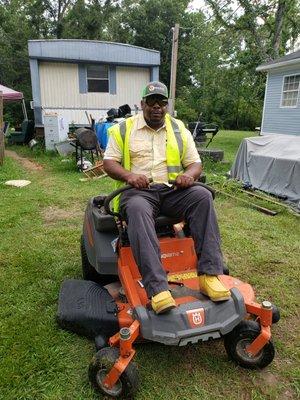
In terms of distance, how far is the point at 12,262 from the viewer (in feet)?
11.2

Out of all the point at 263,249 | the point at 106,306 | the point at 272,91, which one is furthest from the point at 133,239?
the point at 272,91

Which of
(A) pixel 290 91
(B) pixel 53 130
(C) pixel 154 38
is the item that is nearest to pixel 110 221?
(B) pixel 53 130

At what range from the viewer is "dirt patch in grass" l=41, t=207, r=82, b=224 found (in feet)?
15.7

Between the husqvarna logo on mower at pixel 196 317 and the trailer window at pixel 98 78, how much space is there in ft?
40.1

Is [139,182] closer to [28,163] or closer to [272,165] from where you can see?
[272,165]

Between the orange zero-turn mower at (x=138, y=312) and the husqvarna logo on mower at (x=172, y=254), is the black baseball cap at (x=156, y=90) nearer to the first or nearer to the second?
the orange zero-turn mower at (x=138, y=312)

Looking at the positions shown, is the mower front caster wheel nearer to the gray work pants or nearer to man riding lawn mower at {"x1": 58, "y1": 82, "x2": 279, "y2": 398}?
man riding lawn mower at {"x1": 58, "y1": 82, "x2": 279, "y2": 398}

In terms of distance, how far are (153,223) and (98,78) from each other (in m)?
11.9

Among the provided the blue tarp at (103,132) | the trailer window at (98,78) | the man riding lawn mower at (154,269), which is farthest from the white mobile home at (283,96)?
the man riding lawn mower at (154,269)

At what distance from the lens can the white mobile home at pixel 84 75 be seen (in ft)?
39.7

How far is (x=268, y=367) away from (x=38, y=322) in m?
1.52

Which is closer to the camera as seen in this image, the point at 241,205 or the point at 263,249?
the point at 263,249

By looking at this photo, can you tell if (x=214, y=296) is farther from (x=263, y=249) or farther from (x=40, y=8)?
(x=40, y=8)

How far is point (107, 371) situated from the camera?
1882mm
